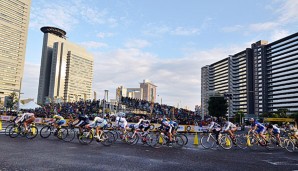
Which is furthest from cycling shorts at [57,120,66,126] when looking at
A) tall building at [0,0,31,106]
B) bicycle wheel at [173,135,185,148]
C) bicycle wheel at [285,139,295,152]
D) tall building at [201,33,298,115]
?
tall building at [0,0,31,106]

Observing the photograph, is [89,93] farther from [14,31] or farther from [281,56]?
[281,56]

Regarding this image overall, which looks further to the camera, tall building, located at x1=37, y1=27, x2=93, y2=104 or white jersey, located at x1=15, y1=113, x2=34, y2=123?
tall building, located at x1=37, y1=27, x2=93, y2=104

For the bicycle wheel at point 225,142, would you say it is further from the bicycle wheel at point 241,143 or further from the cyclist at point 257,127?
the cyclist at point 257,127

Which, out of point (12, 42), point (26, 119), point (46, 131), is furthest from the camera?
point (12, 42)

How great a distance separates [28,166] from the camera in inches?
281

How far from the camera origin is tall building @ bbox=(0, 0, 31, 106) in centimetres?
14475

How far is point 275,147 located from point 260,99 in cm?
13244

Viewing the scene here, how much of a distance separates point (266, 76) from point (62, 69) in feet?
449

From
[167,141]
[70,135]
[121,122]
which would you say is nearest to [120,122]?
[121,122]

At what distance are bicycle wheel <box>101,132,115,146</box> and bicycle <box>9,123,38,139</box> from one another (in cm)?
454

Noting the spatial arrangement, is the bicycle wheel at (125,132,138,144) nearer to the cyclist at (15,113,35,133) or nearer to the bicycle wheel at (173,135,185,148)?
the bicycle wheel at (173,135,185,148)

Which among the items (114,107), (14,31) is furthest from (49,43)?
(114,107)

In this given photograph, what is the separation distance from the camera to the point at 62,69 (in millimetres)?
178000

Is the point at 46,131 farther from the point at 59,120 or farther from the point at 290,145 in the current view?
the point at 290,145
